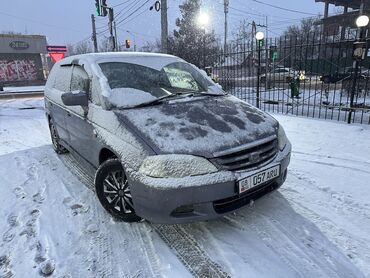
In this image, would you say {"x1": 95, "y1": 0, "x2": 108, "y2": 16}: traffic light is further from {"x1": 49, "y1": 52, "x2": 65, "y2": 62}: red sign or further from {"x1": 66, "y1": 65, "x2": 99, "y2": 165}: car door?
{"x1": 66, "y1": 65, "x2": 99, "y2": 165}: car door

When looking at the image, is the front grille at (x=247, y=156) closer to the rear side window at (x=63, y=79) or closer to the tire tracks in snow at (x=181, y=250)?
the tire tracks in snow at (x=181, y=250)

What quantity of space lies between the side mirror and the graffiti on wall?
37.4 m

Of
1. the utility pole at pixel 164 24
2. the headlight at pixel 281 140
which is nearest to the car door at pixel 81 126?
the headlight at pixel 281 140

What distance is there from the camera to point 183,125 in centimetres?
293

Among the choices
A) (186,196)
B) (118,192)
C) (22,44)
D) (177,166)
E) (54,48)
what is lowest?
(118,192)

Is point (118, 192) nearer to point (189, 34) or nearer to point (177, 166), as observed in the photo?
point (177, 166)

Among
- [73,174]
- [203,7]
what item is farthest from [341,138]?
[203,7]

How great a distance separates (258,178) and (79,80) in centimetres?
271

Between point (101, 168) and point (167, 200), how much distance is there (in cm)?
98

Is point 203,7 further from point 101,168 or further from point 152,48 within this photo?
point 101,168

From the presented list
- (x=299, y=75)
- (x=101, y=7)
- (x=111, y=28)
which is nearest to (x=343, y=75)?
(x=299, y=75)

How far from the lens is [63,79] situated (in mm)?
4789

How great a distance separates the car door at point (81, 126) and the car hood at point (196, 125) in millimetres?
683

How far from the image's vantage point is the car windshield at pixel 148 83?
340cm
